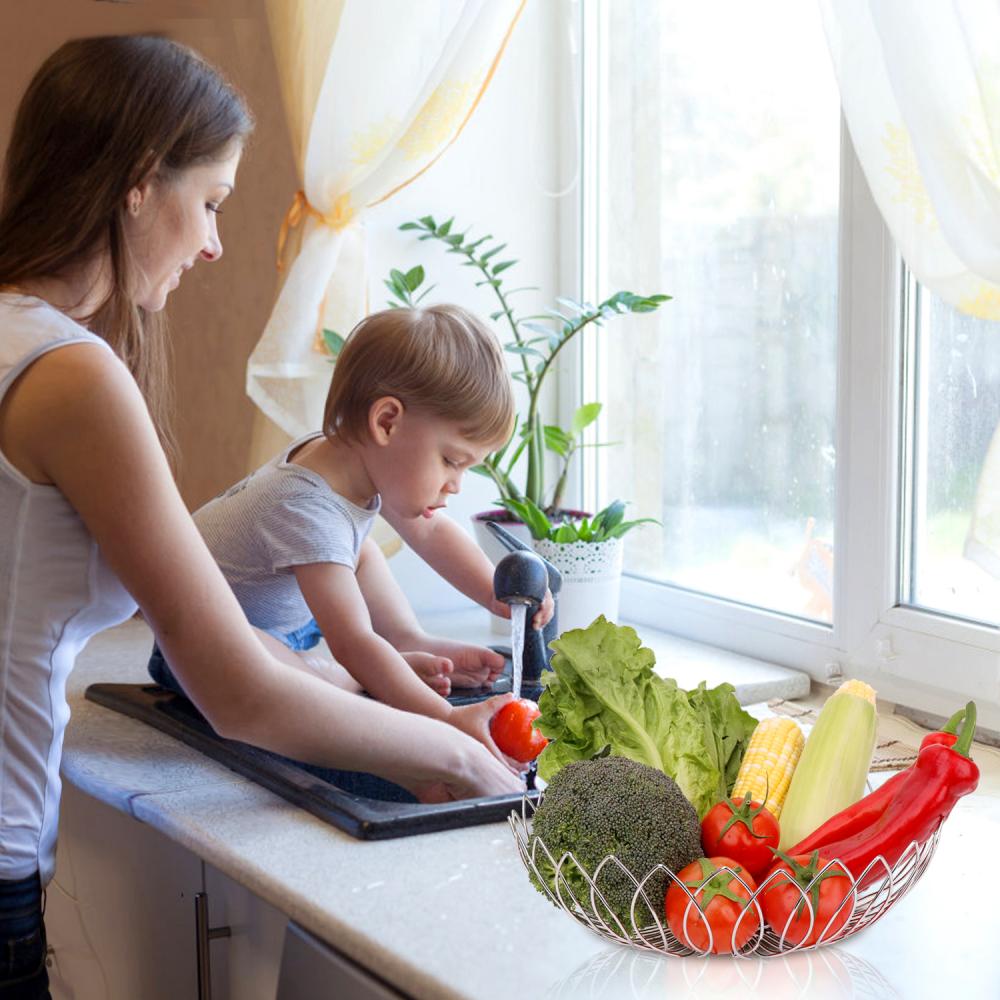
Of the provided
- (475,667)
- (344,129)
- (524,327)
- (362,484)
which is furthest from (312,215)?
(475,667)

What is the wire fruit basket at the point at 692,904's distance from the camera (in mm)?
865

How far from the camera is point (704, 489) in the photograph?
2055 mm

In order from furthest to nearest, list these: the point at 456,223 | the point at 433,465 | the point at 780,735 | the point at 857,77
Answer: the point at 456,223 < the point at 433,465 < the point at 857,77 < the point at 780,735

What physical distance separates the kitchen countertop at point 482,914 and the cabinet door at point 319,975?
0.05 ft

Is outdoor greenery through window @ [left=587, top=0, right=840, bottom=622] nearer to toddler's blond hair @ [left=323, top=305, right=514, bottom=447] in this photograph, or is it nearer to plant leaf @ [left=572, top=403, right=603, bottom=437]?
plant leaf @ [left=572, top=403, right=603, bottom=437]

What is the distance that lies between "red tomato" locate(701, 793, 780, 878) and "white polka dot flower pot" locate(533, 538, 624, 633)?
3.24 feet

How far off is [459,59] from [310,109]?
0.25m

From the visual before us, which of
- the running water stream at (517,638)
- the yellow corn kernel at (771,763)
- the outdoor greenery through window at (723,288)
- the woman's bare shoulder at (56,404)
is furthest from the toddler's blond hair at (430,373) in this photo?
the yellow corn kernel at (771,763)

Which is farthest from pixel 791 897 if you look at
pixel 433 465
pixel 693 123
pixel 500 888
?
pixel 693 123

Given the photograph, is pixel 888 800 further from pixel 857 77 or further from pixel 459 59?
pixel 459 59

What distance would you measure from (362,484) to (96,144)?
59 centimetres

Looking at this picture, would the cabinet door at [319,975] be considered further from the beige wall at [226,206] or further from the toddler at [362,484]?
the beige wall at [226,206]

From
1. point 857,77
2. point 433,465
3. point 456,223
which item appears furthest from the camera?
point 456,223

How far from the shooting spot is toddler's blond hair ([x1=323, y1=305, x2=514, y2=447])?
1.61 m
